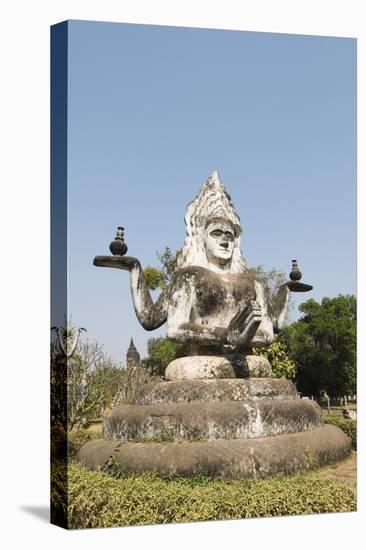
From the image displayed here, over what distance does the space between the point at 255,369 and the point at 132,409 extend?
1714 mm

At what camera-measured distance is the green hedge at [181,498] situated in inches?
438

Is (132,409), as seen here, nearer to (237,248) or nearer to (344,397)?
(237,248)

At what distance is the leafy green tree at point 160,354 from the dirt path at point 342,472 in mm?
11433

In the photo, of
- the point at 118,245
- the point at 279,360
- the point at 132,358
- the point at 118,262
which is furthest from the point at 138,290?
the point at 132,358

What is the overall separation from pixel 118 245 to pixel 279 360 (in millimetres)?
9590

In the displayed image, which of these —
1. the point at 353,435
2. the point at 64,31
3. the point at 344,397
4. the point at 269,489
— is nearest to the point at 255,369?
the point at 269,489

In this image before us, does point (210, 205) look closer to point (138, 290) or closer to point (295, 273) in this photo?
point (138, 290)

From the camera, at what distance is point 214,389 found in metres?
12.5

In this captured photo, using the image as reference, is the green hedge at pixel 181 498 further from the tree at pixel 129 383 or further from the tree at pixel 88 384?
the tree at pixel 129 383

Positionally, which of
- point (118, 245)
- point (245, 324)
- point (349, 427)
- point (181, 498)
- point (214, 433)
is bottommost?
point (181, 498)

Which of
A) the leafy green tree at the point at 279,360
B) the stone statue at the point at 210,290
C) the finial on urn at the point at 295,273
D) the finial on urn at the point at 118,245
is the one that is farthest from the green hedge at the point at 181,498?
the leafy green tree at the point at 279,360

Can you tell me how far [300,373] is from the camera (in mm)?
24031

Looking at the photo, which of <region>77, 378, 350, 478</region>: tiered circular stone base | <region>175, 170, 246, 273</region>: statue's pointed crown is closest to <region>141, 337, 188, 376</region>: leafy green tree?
<region>175, 170, 246, 273</region>: statue's pointed crown

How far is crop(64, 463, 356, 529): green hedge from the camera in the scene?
1112cm
